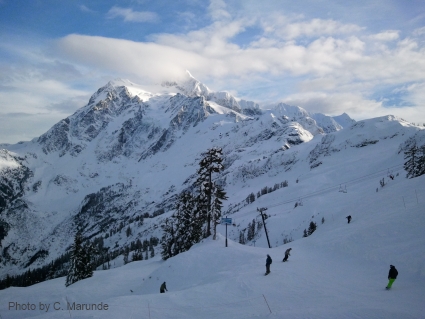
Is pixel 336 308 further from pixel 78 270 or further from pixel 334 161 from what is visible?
pixel 334 161

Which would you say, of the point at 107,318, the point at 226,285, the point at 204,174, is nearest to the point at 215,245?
the point at 204,174

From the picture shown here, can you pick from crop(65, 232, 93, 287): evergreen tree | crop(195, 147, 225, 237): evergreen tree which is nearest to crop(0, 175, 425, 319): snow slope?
crop(195, 147, 225, 237): evergreen tree

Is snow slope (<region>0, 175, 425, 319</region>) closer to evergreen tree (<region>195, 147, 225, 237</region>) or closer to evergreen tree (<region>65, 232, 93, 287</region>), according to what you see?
evergreen tree (<region>195, 147, 225, 237</region>)

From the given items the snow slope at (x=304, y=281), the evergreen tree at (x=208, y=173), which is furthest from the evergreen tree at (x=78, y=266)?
Result: the evergreen tree at (x=208, y=173)

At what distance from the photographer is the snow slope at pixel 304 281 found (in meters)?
13.1

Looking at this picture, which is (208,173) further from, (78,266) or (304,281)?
(78,266)

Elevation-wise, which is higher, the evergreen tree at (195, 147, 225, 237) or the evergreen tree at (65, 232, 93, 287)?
the evergreen tree at (195, 147, 225, 237)

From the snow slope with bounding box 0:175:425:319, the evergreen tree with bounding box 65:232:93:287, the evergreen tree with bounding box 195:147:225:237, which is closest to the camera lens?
the snow slope with bounding box 0:175:425:319

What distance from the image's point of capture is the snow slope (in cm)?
1306

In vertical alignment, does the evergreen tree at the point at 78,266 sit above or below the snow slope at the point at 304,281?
below

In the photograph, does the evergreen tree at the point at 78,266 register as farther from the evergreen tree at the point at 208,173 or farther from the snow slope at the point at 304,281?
the evergreen tree at the point at 208,173

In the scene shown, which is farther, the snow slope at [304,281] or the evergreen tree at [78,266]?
the evergreen tree at [78,266]

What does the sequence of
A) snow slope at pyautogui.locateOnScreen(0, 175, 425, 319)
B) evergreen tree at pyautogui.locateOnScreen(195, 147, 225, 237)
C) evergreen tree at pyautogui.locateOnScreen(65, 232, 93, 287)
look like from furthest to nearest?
evergreen tree at pyautogui.locateOnScreen(65, 232, 93, 287)
evergreen tree at pyautogui.locateOnScreen(195, 147, 225, 237)
snow slope at pyautogui.locateOnScreen(0, 175, 425, 319)

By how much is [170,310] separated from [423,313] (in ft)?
36.3
